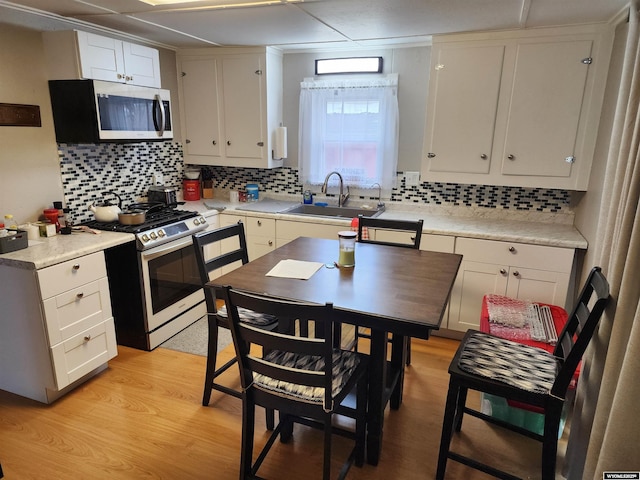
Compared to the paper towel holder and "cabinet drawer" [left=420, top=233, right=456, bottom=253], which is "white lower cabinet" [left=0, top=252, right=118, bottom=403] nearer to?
the paper towel holder

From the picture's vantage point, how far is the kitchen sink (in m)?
3.60

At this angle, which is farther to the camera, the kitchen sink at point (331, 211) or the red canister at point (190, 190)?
the red canister at point (190, 190)

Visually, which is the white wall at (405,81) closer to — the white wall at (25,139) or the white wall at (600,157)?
the white wall at (600,157)

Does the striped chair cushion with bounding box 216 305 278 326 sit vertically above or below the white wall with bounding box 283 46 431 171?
below

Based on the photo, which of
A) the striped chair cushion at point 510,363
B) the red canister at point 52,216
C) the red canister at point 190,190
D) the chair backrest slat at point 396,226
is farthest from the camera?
the red canister at point 190,190

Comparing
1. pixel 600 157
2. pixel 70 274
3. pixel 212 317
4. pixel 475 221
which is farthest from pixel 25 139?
pixel 600 157

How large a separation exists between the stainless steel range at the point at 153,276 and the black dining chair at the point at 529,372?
80.9 inches

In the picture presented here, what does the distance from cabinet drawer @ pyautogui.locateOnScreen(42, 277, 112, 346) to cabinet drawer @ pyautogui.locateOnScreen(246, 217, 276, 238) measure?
4.29 ft

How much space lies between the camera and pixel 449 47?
2.92 metres

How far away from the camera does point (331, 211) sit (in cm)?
377

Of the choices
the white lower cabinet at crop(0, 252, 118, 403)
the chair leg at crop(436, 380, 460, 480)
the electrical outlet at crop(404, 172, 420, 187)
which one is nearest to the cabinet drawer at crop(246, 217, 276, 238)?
the electrical outlet at crop(404, 172, 420, 187)

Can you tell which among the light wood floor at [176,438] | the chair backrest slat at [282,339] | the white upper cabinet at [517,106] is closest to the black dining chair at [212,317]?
the light wood floor at [176,438]

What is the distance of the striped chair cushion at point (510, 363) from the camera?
67.4 inches

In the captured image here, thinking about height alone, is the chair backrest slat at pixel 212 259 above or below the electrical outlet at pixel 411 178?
below
